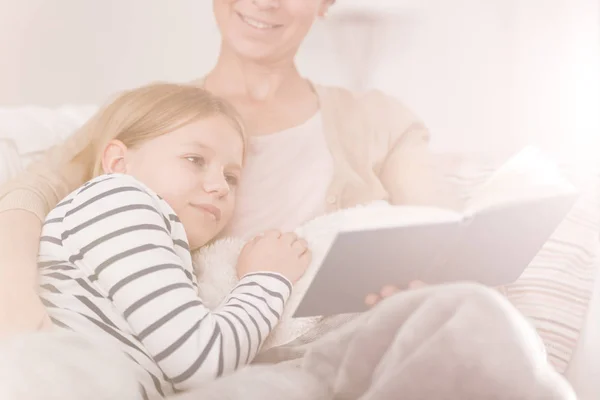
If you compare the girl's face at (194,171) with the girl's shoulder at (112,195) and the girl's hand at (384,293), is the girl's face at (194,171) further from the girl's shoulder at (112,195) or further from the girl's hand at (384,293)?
the girl's hand at (384,293)

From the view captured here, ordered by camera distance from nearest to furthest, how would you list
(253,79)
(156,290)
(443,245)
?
1. (156,290)
2. (443,245)
3. (253,79)

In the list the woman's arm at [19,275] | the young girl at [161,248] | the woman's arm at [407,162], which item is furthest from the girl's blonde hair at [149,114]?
the woman's arm at [407,162]

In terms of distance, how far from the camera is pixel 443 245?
Answer: 81cm

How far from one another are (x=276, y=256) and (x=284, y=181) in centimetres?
12

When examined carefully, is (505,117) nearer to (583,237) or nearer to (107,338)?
(583,237)

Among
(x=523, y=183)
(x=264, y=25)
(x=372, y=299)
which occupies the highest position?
(x=264, y=25)

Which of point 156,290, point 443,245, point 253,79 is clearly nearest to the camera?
point 156,290

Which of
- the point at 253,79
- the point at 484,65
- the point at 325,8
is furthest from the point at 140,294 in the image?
the point at 484,65

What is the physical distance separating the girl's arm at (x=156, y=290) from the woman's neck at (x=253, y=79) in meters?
0.22

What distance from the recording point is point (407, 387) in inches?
26.1

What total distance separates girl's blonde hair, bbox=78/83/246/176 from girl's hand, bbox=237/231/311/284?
0.16 metres

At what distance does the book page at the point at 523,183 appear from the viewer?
0.86m

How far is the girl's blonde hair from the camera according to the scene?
33.2 inches

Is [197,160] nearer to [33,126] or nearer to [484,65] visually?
[33,126]
